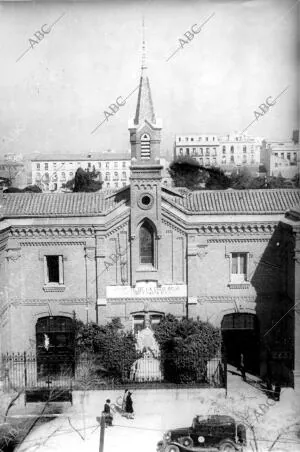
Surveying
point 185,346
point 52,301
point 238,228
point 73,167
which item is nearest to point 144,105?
point 73,167

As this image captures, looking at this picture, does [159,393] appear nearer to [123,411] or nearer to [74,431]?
[123,411]

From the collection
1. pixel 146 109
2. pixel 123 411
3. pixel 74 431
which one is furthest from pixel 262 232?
pixel 74 431

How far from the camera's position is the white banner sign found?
27.6m

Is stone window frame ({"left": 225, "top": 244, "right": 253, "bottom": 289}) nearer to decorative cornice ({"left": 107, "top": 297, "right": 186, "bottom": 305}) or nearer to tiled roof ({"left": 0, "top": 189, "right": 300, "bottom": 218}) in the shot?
tiled roof ({"left": 0, "top": 189, "right": 300, "bottom": 218})

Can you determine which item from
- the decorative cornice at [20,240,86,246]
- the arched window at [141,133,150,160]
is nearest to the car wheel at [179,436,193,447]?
the decorative cornice at [20,240,86,246]

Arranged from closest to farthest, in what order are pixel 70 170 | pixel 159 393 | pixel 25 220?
pixel 159 393 < pixel 25 220 < pixel 70 170

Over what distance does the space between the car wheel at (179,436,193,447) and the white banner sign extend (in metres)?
7.45

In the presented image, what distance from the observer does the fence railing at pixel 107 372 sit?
26.1 metres

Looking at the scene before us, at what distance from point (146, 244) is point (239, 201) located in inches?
200

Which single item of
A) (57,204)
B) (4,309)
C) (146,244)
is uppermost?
(57,204)

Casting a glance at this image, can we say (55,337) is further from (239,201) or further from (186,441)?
(239,201)

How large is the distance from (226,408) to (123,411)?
453cm

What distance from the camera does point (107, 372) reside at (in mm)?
26625

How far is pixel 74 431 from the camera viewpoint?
23.5 metres
